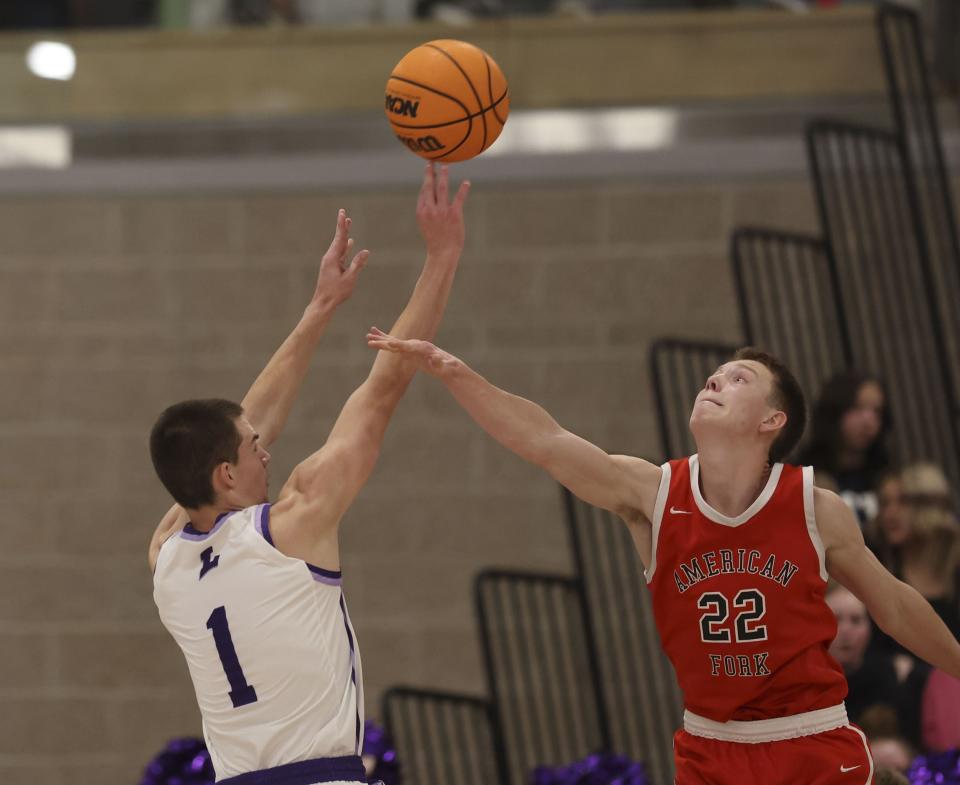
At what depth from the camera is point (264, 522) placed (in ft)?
11.0

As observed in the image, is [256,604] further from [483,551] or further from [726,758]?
[483,551]

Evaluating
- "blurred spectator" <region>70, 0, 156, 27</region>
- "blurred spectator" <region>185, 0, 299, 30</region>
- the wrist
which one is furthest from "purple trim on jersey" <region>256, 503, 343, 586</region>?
"blurred spectator" <region>70, 0, 156, 27</region>

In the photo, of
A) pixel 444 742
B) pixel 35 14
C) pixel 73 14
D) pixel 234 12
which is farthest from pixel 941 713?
pixel 35 14

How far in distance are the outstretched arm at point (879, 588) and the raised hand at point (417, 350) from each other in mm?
930

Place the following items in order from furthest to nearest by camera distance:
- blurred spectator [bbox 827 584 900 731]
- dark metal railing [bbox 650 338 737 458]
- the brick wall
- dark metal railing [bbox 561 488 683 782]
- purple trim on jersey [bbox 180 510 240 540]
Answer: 1. the brick wall
2. dark metal railing [bbox 561 488 683 782]
3. dark metal railing [bbox 650 338 737 458]
4. blurred spectator [bbox 827 584 900 731]
5. purple trim on jersey [bbox 180 510 240 540]

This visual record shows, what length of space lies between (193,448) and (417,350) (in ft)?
1.79

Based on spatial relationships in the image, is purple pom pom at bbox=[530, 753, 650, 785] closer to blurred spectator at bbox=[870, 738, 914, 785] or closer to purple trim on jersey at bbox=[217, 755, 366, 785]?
blurred spectator at bbox=[870, 738, 914, 785]

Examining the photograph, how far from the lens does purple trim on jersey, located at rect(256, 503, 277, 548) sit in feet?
11.0

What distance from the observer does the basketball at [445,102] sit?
4.00 meters

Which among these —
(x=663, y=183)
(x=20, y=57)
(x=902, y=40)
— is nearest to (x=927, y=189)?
(x=902, y=40)

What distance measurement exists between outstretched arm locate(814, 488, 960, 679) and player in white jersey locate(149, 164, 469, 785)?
41.9 inches

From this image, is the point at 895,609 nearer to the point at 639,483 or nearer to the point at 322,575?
the point at 639,483

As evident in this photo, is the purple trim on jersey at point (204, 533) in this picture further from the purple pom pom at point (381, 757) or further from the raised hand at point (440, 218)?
the purple pom pom at point (381, 757)

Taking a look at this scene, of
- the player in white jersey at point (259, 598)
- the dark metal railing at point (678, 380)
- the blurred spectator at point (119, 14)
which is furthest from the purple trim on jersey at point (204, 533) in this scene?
the blurred spectator at point (119, 14)
